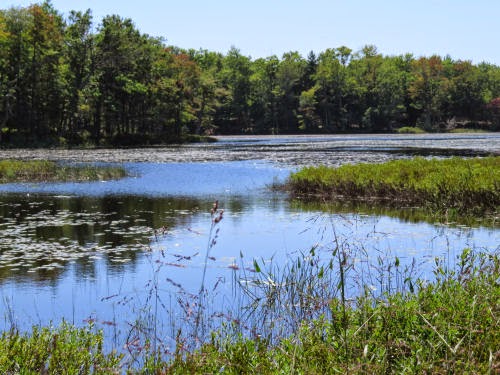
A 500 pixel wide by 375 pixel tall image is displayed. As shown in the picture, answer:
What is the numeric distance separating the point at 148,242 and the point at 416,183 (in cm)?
1210

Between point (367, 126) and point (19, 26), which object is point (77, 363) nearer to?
point (19, 26)

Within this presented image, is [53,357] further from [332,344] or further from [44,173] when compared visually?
[44,173]

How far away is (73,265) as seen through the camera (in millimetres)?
14461

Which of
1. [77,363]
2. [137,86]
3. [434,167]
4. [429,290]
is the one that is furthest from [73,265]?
[137,86]

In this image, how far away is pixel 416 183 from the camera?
Answer: 24375 mm

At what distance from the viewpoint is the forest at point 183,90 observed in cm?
7700

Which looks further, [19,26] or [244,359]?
[19,26]

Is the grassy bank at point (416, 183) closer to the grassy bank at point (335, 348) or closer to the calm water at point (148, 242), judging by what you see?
the calm water at point (148, 242)

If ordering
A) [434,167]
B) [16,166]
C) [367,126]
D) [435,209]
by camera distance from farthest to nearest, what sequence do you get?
[367,126]
[16,166]
[434,167]
[435,209]

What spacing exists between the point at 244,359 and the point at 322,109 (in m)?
138

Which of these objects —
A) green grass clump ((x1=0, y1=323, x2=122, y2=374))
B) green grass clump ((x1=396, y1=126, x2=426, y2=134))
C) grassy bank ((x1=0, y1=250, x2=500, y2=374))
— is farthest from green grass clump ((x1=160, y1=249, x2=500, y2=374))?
green grass clump ((x1=396, y1=126, x2=426, y2=134))

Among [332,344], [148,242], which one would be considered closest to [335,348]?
[332,344]

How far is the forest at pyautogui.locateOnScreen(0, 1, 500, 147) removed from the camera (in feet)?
253

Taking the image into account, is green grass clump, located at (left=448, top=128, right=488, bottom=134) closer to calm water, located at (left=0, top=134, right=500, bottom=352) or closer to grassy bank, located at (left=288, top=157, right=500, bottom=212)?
calm water, located at (left=0, top=134, right=500, bottom=352)
